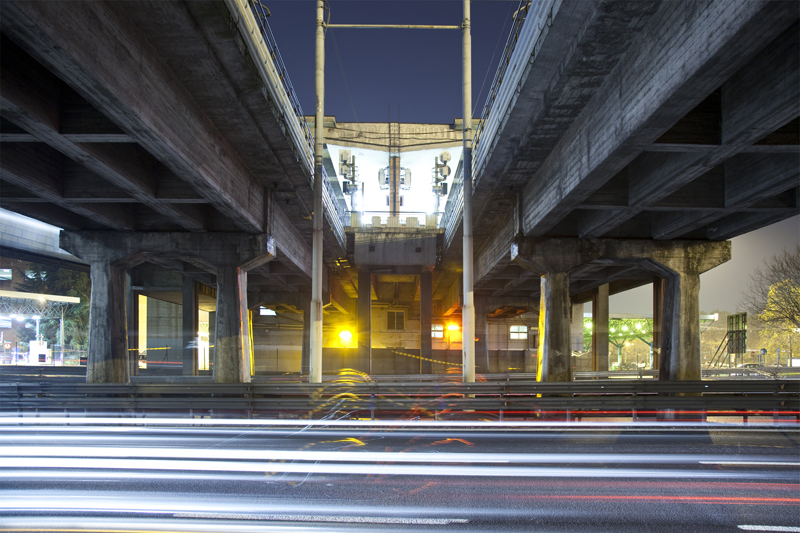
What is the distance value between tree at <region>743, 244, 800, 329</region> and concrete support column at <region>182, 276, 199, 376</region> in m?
36.3

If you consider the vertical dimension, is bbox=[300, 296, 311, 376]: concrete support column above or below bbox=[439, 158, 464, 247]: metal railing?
below

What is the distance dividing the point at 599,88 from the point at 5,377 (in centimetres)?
3202

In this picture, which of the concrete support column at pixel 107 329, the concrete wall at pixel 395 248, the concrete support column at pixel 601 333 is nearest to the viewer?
the concrete support column at pixel 107 329

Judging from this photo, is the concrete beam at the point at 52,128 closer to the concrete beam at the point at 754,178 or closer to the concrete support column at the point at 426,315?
the concrete beam at the point at 754,178

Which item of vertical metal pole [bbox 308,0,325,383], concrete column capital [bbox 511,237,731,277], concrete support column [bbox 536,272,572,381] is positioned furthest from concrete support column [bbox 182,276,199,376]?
concrete support column [bbox 536,272,572,381]

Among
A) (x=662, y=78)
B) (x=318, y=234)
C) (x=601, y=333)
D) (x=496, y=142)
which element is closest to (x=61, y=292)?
(x=318, y=234)

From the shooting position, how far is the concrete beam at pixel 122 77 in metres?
6.07

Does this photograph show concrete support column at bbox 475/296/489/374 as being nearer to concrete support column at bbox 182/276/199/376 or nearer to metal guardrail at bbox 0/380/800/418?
concrete support column at bbox 182/276/199/376

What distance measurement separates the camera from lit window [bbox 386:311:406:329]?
59094 mm

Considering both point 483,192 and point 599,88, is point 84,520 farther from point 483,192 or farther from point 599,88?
point 483,192

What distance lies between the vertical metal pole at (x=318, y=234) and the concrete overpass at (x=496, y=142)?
64cm

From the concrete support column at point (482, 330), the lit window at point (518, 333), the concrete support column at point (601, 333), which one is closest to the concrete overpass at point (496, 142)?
the concrete support column at point (601, 333)

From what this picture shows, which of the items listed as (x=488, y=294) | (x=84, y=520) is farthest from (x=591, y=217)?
(x=488, y=294)

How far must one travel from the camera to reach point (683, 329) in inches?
706
